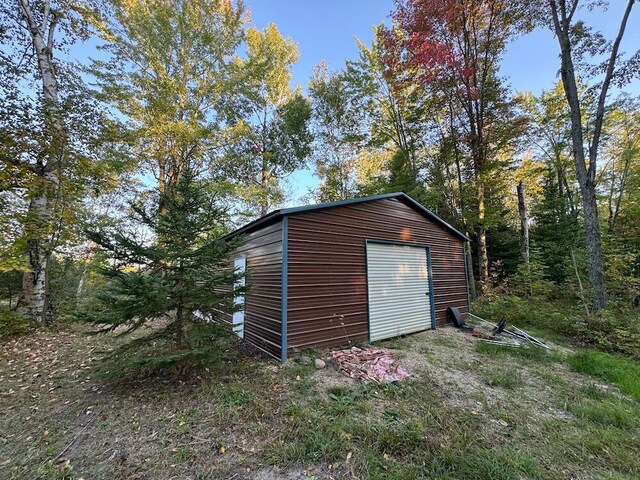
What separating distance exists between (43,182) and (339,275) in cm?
669

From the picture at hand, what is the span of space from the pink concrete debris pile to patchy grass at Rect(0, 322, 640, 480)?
0.22m

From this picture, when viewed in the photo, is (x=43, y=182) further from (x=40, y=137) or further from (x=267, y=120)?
(x=267, y=120)

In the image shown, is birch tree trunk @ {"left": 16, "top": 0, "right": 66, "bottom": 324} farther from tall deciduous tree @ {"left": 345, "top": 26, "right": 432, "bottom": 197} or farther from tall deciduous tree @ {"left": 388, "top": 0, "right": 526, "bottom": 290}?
tall deciduous tree @ {"left": 388, "top": 0, "right": 526, "bottom": 290}

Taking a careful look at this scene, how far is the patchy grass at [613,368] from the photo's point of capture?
3.80 m

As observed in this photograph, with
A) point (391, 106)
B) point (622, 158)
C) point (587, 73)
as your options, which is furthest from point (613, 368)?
point (622, 158)

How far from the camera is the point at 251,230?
594 centimetres

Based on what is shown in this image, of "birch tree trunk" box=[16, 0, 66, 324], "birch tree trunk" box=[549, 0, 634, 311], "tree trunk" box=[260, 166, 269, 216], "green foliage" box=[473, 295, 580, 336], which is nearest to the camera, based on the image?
"birch tree trunk" box=[16, 0, 66, 324]

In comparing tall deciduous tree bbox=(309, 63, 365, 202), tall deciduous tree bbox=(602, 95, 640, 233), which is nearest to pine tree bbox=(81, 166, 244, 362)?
tall deciduous tree bbox=(309, 63, 365, 202)

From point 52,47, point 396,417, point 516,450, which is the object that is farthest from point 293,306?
→ point 52,47

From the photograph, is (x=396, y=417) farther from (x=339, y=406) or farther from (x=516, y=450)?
(x=516, y=450)

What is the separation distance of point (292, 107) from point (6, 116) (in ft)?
35.8

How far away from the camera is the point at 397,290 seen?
6477 millimetres

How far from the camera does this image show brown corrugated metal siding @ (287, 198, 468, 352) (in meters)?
4.79

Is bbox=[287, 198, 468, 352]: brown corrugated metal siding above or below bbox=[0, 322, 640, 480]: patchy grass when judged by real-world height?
above
